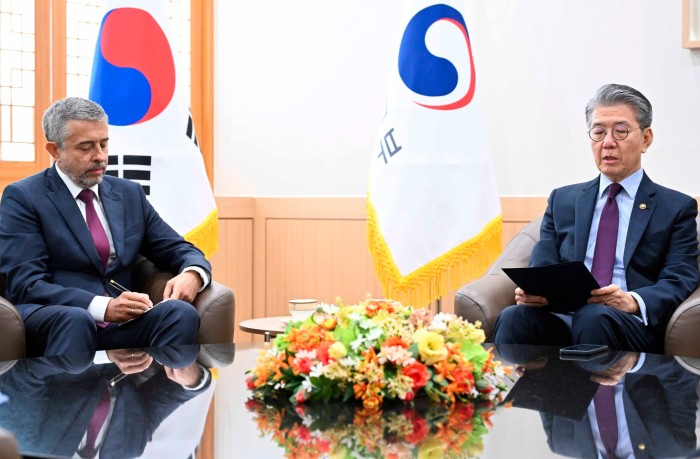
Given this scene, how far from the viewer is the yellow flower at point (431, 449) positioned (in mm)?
1745

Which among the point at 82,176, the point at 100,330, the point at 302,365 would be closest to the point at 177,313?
the point at 100,330

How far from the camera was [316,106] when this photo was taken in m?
5.86

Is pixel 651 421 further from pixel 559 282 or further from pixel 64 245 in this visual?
pixel 64 245

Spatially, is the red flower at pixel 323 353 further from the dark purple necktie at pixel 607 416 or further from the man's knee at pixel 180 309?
the man's knee at pixel 180 309

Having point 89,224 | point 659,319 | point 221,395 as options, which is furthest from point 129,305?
point 659,319

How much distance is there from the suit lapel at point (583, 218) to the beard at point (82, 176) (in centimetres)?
183

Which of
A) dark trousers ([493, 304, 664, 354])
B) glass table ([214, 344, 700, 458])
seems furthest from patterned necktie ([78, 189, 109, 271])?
dark trousers ([493, 304, 664, 354])

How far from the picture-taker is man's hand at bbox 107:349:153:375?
265 cm

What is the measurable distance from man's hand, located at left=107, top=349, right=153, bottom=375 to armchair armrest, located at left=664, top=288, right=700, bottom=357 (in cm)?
169

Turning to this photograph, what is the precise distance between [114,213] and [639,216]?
2022mm

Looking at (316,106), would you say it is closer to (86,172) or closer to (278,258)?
(278,258)

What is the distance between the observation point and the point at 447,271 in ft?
14.6

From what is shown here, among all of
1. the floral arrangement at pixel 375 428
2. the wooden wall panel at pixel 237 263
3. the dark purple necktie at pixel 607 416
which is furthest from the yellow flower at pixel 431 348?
the wooden wall panel at pixel 237 263

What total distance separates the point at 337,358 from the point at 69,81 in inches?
165
